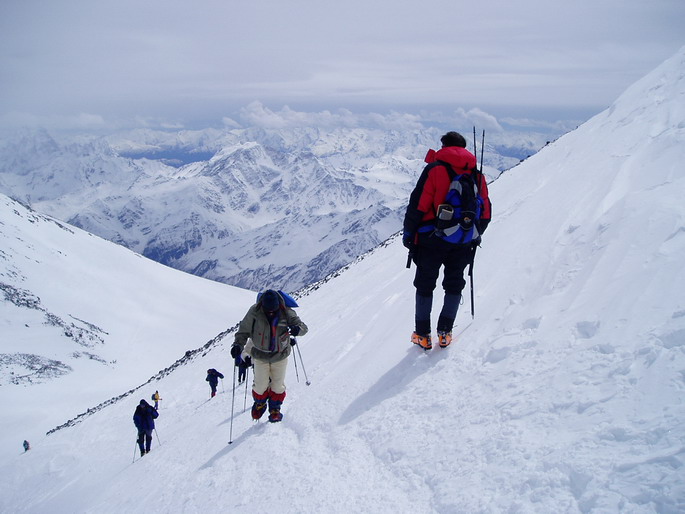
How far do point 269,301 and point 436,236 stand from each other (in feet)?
9.76

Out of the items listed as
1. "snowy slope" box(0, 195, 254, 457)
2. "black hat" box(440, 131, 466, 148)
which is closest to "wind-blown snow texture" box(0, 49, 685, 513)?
"black hat" box(440, 131, 466, 148)

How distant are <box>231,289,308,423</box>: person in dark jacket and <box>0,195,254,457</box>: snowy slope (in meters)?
34.7

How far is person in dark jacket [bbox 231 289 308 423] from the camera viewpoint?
22.2 feet

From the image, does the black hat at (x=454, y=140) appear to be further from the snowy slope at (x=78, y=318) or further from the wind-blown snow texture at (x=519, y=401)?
the snowy slope at (x=78, y=318)

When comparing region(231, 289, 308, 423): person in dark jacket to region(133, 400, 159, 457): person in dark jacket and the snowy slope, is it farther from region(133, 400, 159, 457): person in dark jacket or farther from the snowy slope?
the snowy slope

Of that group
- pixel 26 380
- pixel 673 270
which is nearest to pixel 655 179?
pixel 673 270

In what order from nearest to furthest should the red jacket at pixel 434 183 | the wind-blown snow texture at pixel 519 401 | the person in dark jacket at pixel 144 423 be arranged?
the wind-blown snow texture at pixel 519 401 → the red jacket at pixel 434 183 → the person in dark jacket at pixel 144 423

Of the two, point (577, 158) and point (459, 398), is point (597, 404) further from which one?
point (577, 158)

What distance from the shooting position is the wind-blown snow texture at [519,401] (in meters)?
3.63

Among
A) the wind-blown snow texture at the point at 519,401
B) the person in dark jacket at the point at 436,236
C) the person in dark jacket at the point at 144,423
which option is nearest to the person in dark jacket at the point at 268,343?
the wind-blown snow texture at the point at 519,401

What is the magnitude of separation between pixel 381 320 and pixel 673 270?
22.2ft

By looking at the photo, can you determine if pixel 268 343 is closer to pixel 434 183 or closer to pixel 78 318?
pixel 434 183

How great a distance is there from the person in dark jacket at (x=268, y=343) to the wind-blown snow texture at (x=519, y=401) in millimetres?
480

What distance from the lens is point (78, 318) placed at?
233 ft
